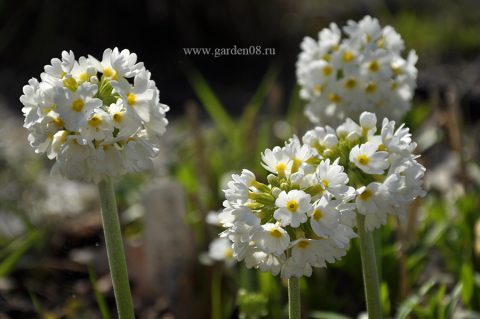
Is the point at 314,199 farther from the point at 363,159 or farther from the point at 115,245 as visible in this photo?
the point at 115,245

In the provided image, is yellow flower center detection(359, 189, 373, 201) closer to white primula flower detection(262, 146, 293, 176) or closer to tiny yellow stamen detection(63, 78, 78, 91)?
white primula flower detection(262, 146, 293, 176)

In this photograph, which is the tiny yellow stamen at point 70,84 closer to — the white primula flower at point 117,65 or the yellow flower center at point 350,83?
the white primula flower at point 117,65

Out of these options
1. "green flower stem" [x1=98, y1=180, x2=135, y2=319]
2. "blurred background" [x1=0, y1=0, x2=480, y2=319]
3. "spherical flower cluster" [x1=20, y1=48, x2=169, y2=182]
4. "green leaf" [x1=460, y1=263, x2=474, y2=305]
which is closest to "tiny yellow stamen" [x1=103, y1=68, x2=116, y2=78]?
"spherical flower cluster" [x1=20, y1=48, x2=169, y2=182]

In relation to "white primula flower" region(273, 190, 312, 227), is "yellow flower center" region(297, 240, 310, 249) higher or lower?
lower

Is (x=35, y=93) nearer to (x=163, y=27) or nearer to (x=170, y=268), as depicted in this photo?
(x=170, y=268)

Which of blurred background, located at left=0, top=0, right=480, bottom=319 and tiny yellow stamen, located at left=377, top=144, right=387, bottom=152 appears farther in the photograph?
blurred background, located at left=0, top=0, right=480, bottom=319

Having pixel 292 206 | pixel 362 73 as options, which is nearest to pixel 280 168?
pixel 292 206

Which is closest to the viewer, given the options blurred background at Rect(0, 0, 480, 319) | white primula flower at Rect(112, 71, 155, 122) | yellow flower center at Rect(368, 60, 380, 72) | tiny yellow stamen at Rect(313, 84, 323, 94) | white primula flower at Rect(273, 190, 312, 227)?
white primula flower at Rect(273, 190, 312, 227)

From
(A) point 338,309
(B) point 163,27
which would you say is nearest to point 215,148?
(A) point 338,309
